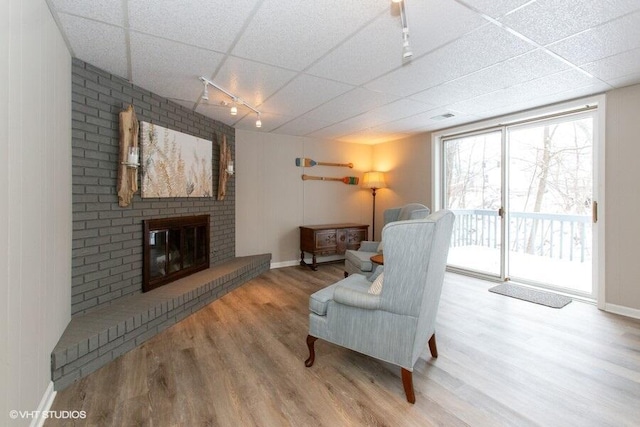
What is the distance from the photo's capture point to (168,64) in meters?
2.37

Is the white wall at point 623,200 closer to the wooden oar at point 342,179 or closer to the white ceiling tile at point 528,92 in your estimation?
the white ceiling tile at point 528,92

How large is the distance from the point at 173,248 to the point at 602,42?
436cm

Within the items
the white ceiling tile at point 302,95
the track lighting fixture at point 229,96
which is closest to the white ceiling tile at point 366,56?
the white ceiling tile at point 302,95

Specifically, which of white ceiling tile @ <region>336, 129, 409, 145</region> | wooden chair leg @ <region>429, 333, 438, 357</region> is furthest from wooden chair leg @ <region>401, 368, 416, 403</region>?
white ceiling tile @ <region>336, 129, 409, 145</region>

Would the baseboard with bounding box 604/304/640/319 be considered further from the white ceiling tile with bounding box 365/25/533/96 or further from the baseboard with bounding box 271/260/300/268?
the baseboard with bounding box 271/260/300/268

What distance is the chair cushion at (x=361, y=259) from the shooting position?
3.56 metres

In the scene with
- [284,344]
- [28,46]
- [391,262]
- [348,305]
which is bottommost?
[284,344]

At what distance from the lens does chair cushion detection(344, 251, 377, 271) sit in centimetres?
356

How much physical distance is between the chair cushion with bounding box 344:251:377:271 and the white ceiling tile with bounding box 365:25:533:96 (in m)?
2.04

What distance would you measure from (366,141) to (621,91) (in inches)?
136

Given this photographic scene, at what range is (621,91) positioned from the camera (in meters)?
2.88

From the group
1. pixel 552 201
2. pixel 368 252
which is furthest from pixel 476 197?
pixel 368 252

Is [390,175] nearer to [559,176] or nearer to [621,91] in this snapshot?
[559,176]

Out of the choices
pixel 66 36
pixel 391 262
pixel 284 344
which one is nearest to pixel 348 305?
pixel 391 262
